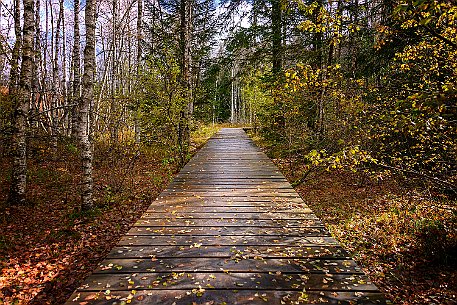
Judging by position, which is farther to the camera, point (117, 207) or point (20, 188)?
point (117, 207)

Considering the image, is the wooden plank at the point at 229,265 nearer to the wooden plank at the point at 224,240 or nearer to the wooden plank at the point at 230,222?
the wooden plank at the point at 224,240

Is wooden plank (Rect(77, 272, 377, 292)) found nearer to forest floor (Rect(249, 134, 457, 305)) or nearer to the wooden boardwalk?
the wooden boardwalk

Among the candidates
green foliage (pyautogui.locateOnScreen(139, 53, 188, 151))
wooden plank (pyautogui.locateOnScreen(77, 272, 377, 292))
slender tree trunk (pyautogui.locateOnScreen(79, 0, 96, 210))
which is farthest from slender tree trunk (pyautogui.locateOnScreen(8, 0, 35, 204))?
wooden plank (pyautogui.locateOnScreen(77, 272, 377, 292))

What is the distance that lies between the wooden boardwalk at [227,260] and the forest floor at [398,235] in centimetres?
107

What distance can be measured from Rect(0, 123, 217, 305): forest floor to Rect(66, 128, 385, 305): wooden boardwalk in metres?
1.19

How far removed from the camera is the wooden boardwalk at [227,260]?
8.68 ft

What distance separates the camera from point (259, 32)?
43.0 ft

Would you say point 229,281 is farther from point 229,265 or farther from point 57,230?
point 57,230

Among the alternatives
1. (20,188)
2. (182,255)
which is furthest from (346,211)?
(20,188)

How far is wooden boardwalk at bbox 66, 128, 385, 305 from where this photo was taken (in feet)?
8.68

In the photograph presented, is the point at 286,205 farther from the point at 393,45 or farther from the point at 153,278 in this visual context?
the point at 393,45

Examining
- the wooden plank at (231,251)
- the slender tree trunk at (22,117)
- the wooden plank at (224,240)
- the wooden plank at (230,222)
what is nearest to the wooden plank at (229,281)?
the wooden plank at (231,251)

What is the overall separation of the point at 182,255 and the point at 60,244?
9.67 ft

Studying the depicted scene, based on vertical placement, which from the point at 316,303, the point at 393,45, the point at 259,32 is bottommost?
the point at 316,303
